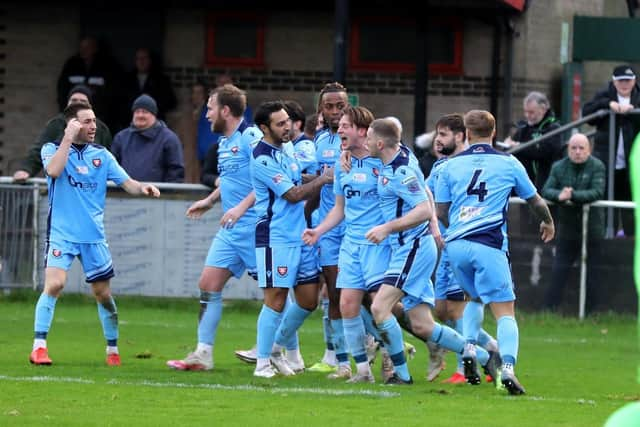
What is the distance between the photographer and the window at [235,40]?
→ 71.9 ft

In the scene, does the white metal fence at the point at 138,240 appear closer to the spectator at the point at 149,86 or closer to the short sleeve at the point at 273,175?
the spectator at the point at 149,86

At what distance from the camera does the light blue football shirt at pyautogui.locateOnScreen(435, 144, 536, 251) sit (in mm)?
9922

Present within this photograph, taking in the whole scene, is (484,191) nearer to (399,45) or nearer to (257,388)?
(257,388)

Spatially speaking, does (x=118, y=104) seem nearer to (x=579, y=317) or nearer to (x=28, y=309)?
(x=28, y=309)

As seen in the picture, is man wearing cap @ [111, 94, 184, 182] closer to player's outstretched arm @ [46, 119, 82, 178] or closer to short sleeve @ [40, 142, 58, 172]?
short sleeve @ [40, 142, 58, 172]

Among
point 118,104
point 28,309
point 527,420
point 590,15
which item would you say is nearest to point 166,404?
point 527,420

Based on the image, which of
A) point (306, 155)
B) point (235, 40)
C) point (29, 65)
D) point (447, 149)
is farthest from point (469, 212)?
point (29, 65)

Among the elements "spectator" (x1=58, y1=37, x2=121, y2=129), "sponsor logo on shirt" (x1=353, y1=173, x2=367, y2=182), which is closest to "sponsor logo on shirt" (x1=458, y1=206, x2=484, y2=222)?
"sponsor logo on shirt" (x1=353, y1=173, x2=367, y2=182)

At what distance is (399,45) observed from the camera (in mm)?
21703

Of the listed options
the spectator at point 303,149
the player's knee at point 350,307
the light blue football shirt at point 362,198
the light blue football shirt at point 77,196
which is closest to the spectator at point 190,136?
the spectator at point 303,149

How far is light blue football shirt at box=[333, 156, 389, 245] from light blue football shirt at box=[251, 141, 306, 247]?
48cm

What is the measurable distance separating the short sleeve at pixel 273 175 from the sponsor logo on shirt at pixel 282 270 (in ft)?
1.67

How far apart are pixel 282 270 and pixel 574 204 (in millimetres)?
5696

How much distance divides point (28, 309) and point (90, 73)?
545 centimetres
